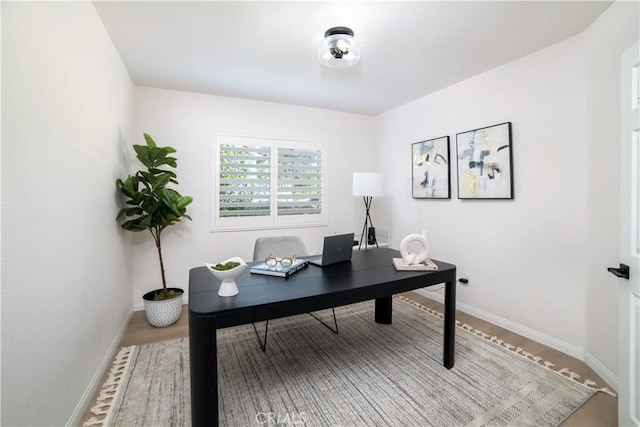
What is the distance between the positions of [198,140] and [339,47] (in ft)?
7.00

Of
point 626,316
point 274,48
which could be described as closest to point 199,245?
point 274,48

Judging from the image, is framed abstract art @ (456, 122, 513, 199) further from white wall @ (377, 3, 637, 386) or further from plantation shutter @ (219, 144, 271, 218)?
plantation shutter @ (219, 144, 271, 218)

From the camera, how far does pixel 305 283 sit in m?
1.67

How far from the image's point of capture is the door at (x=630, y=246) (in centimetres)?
Answer: 132

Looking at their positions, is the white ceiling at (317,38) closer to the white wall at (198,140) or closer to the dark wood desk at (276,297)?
the white wall at (198,140)

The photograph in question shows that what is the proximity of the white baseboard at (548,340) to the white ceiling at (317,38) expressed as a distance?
2.46 metres

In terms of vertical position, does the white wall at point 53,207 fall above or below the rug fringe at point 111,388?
above

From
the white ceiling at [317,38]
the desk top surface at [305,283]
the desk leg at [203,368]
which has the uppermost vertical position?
the white ceiling at [317,38]

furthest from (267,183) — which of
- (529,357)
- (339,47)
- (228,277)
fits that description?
(529,357)

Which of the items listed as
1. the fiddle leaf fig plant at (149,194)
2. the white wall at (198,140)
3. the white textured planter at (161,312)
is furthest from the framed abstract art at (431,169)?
the white textured planter at (161,312)

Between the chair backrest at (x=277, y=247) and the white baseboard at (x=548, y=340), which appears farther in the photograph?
the chair backrest at (x=277, y=247)

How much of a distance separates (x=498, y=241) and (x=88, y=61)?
362 cm

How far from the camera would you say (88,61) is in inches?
69.7

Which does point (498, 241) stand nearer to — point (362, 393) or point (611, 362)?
point (611, 362)
